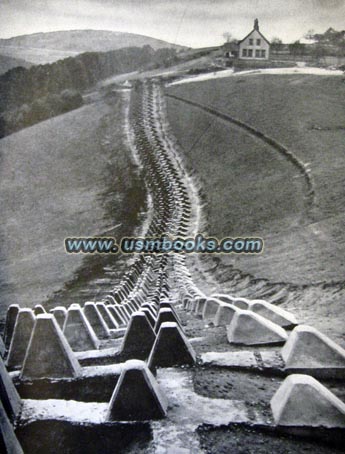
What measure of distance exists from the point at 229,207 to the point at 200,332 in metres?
Result: 5.63

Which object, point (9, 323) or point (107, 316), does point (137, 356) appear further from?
point (107, 316)

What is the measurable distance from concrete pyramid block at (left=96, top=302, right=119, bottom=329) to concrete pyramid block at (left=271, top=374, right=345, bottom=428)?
3.21m

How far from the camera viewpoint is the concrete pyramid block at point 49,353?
2.52 metres

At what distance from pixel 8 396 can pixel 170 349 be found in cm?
92

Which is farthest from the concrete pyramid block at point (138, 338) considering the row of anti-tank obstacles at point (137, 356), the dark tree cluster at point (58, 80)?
the dark tree cluster at point (58, 80)

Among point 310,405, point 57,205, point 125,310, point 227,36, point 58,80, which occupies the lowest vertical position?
point 125,310

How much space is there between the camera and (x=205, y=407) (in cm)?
230

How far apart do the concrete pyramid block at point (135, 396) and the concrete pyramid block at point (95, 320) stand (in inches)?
87.5

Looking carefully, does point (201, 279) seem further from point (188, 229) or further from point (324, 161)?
point (324, 161)

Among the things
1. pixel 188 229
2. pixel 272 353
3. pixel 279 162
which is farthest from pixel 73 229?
pixel 272 353

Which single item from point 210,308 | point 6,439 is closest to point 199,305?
point 210,308

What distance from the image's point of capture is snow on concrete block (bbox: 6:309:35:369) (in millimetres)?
3145

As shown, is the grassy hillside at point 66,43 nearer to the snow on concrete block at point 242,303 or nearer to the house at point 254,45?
the house at point 254,45

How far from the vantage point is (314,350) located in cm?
258
